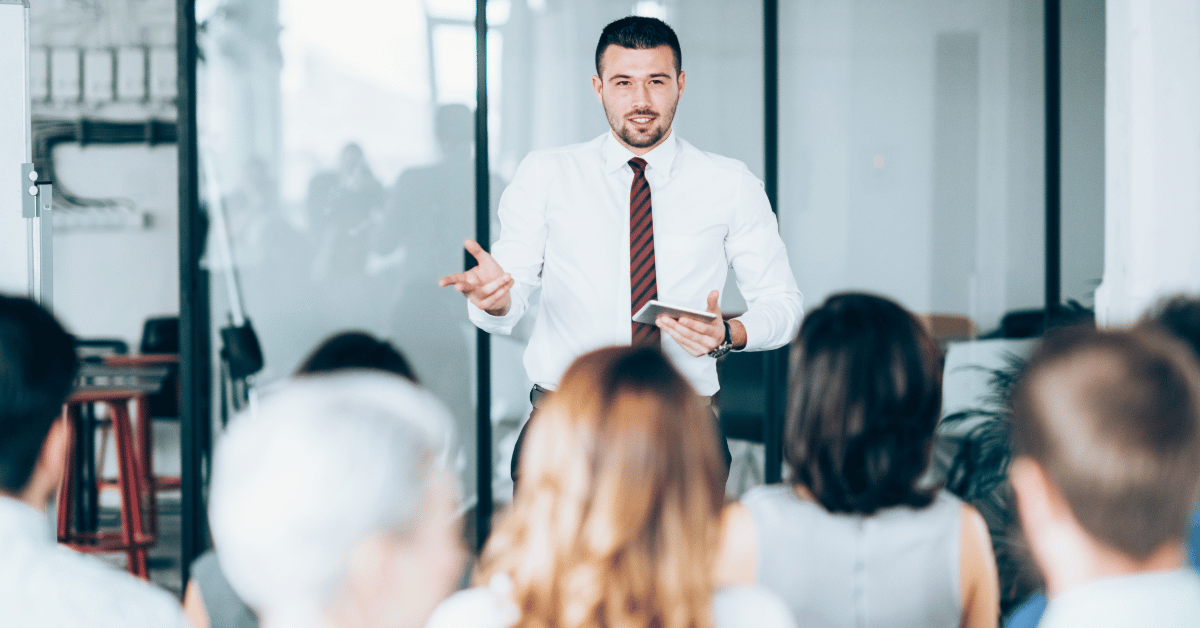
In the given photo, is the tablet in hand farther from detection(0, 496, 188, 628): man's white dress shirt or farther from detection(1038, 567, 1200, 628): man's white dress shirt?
detection(0, 496, 188, 628): man's white dress shirt

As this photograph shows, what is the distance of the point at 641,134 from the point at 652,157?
0.41ft

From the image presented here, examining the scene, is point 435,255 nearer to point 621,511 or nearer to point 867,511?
point 867,511

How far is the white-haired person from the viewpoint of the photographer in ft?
3.31

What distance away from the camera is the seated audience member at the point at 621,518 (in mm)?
1190

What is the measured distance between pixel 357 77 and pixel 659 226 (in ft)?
5.38

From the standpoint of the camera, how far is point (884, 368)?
1.61 metres

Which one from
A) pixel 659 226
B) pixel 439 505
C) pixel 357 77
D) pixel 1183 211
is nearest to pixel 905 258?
pixel 1183 211

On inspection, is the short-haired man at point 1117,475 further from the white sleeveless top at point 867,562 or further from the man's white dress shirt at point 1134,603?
the white sleeveless top at point 867,562

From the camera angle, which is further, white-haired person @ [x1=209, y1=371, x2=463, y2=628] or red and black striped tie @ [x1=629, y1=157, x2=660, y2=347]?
red and black striped tie @ [x1=629, y1=157, x2=660, y2=347]

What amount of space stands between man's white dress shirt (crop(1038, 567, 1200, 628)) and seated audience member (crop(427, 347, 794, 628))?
1.26 feet

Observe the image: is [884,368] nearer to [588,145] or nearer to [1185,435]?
[1185,435]

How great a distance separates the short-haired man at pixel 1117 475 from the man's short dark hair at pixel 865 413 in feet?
1.19

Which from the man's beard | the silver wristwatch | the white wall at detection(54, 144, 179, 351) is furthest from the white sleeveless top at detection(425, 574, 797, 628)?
the white wall at detection(54, 144, 179, 351)

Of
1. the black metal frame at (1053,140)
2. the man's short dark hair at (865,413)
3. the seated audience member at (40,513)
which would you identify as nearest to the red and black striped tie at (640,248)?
the man's short dark hair at (865,413)
